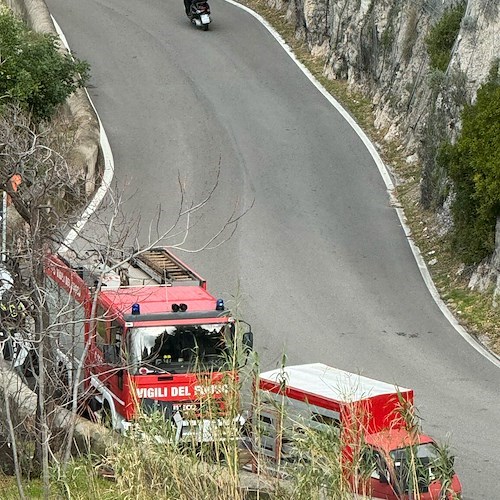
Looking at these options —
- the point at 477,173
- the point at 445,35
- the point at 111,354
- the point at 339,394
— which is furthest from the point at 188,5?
the point at 339,394

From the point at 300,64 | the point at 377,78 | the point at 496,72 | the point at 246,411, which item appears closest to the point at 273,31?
the point at 300,64

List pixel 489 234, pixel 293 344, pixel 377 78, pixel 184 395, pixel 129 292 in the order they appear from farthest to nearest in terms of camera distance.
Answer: pixel 377 78 → pixel 489 234 → pixel 293 344 → pixel 129 292 → pixel 184 395

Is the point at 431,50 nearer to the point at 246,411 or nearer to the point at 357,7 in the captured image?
the point at 357,7

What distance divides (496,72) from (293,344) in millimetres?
7524

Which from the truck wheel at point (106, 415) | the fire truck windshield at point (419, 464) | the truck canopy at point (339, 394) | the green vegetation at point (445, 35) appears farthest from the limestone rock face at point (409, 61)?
the fire truck windshield at point (419, 464)

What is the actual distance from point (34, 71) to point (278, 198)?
22.4 ft

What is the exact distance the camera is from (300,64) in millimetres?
36719

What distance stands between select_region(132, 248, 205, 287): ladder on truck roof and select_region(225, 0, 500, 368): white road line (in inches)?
231

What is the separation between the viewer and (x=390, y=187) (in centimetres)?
2872

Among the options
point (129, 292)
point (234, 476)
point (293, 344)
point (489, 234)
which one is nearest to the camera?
point (234, 476)

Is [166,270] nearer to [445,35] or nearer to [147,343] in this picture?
[147,343]

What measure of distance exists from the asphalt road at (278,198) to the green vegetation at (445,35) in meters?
3.27

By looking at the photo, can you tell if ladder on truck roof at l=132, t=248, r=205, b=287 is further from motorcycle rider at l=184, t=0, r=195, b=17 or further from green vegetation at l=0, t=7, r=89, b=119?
motorcycle rider at l=184, t=0, r=195, b=17

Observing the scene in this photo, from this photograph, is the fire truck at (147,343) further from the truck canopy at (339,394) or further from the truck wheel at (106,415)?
the truck canopy at (339,394)
